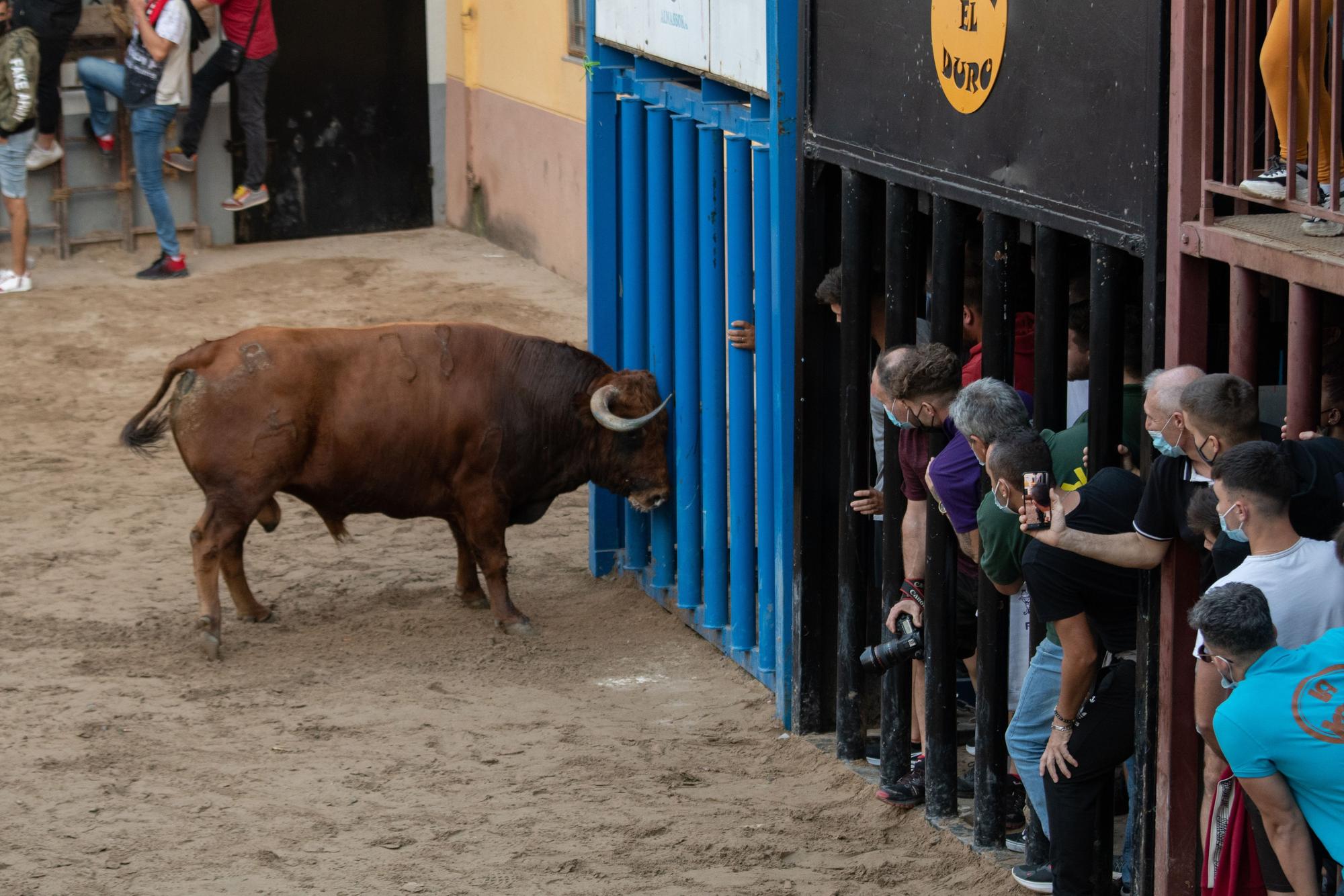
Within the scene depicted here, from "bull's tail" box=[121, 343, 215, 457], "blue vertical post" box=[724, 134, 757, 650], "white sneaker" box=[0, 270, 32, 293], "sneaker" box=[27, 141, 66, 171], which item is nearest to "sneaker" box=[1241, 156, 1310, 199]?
"blue vertical post" box=[724, 134, 757, 650]

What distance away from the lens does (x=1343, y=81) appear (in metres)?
4.62

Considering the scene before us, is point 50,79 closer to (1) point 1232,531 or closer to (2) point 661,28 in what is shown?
(2) point 661,28

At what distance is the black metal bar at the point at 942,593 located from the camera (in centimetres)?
590

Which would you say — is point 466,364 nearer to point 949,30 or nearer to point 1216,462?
point 949,30

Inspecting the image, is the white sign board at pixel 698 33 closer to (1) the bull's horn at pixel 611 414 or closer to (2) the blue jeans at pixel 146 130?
(1) the bull's horn at pixel 611 414

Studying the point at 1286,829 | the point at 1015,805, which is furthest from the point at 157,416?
the point at 1286,829

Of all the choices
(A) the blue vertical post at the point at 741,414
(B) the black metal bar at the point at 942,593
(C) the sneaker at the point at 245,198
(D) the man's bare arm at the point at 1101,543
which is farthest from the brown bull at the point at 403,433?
(C) the sneaker at the point at 245,198

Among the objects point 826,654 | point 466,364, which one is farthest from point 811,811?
point 466,364

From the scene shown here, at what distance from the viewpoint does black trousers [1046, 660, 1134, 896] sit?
5.21m

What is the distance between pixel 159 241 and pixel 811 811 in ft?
34.5

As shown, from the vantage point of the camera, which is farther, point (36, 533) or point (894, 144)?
point (36, 533)

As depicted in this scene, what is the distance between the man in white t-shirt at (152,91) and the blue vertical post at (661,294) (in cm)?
694

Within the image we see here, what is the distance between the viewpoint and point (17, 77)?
525 inches

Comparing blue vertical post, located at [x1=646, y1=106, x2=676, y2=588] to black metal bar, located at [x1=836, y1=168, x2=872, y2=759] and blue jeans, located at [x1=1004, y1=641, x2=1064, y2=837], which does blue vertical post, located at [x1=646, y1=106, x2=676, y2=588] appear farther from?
blue jeans, located at [x1=1004, y1=641, x2=1064, y2=837]
